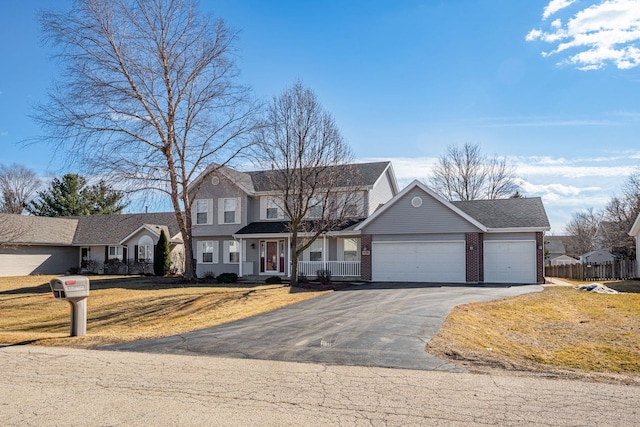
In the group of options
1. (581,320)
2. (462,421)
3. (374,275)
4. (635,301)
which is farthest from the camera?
(374,275)

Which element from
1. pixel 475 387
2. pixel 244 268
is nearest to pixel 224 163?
pixel 244 268

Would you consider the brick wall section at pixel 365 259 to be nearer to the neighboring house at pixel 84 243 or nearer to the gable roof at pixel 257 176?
the gable roof at pixel 257 176

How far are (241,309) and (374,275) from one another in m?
11.7

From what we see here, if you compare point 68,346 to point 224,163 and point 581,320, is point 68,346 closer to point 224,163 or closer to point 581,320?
point 581,320

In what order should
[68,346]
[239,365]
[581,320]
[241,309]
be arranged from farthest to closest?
[241,309], [581,320], [68,346], [239,365]

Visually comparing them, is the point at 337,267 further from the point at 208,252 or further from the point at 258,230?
the point at 208,252

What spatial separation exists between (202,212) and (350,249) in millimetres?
10691

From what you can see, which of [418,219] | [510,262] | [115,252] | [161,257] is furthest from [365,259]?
[115,252]

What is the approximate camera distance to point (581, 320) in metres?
15.0

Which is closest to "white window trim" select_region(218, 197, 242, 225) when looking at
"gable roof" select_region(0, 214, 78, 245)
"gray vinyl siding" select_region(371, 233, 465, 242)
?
"gray vinyl siding" select_region(371, 233, 465, 242)

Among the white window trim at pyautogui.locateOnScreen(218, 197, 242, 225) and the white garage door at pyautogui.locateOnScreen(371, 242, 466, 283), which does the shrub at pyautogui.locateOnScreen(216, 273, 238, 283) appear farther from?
the white garage door at pyautogui.locateOnScreen(371, 242, 466, 283)

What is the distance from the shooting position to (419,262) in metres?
27.3

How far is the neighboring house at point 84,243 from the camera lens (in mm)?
39219

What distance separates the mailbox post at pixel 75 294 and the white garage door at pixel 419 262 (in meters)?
17.9
